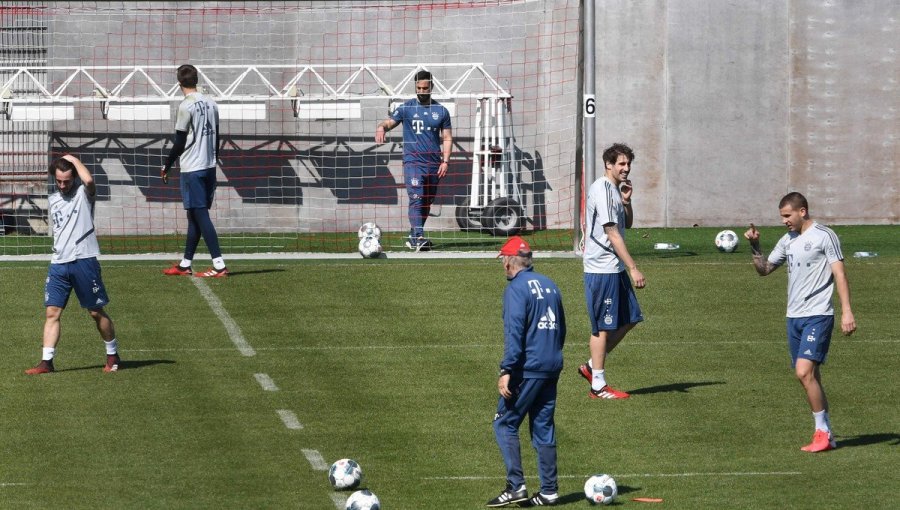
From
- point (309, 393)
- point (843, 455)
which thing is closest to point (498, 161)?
point (309, 393)

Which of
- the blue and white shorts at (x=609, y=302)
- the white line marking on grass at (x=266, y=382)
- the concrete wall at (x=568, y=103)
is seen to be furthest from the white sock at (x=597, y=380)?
the concrete wall at (x=568, y=103)

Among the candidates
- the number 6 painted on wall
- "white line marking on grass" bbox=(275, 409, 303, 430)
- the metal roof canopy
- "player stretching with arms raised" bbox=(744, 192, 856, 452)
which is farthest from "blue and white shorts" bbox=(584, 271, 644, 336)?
the metal roof canopy

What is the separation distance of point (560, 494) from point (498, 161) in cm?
1456

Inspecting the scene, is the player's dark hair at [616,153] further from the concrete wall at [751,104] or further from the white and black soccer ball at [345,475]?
the concrete wall at [751,104]

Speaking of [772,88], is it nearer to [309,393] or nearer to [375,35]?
[375,35]

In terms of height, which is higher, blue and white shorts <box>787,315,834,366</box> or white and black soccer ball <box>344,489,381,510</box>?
blue and white shorts <box>787,315,834,366</box>

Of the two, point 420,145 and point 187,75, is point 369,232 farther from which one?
point 187,75

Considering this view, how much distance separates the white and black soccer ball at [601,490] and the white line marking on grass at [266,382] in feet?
14.1

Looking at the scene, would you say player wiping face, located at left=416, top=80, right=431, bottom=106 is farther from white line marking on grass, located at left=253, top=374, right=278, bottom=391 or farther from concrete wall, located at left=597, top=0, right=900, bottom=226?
white line marking on grass, located at left=253, top=374, right=278, bottom=391

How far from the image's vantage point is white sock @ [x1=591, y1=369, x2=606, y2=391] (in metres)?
12.7

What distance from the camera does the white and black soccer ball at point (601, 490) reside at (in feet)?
30.7

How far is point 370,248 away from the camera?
1955 centimetres

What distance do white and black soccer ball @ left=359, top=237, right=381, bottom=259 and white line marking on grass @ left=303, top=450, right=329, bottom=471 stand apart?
8777mm

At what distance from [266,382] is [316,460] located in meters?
2.71
